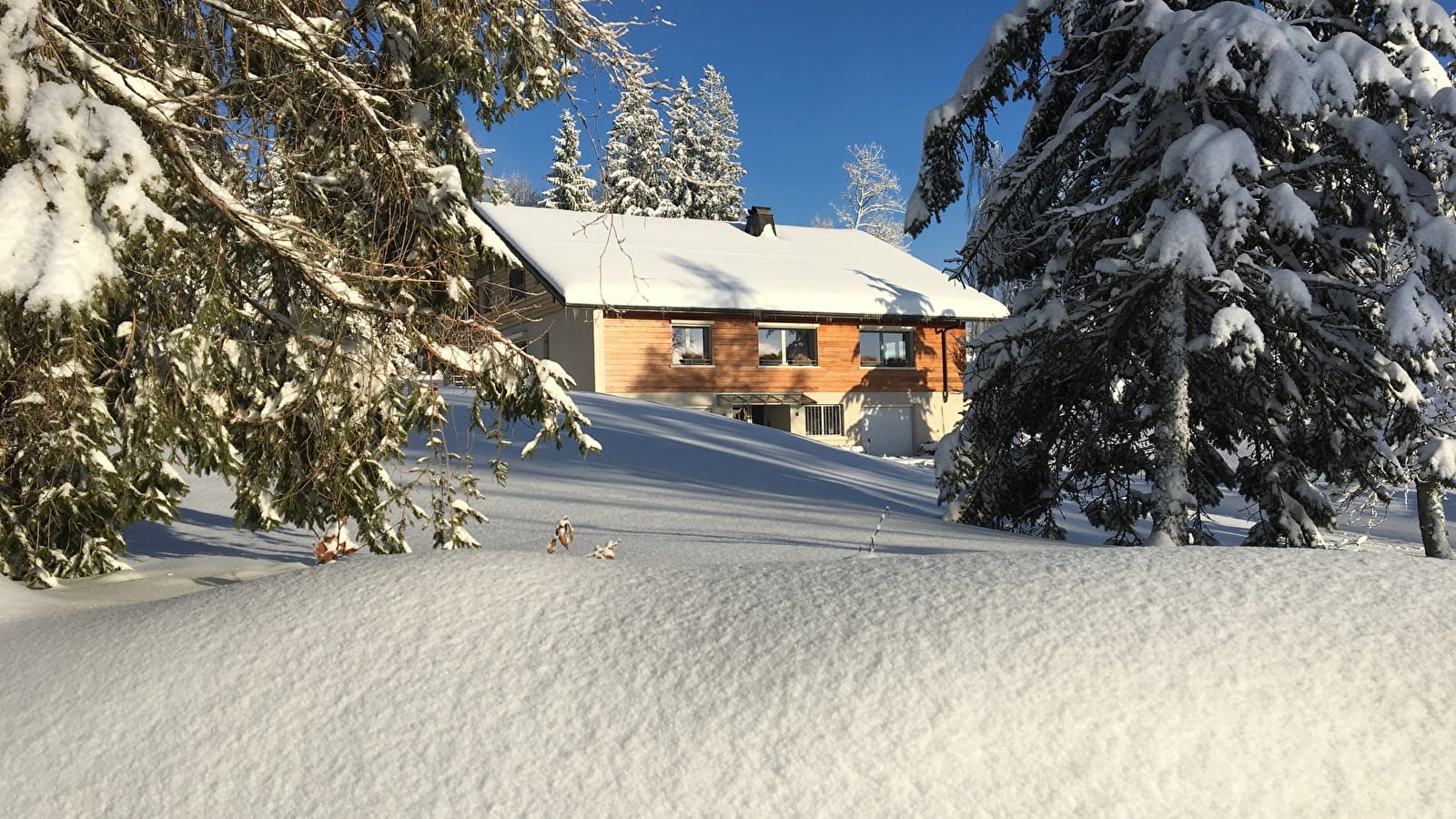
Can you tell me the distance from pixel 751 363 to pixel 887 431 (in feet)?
15.4

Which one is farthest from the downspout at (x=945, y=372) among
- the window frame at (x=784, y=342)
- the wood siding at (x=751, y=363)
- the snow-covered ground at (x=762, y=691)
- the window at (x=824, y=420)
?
the snow-covered ground at (x=762, y=691)

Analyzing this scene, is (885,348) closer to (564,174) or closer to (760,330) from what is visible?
(760,330)

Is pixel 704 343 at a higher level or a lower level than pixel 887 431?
higher

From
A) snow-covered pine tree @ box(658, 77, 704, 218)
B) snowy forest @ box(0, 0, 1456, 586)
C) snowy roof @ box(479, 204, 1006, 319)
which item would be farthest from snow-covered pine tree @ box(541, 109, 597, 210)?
snowy forest @ box(0, 0, 1456, 586)

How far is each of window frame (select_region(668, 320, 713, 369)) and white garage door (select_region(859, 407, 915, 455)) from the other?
504 cm

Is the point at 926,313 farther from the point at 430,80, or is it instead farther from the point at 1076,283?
the point at 430,80

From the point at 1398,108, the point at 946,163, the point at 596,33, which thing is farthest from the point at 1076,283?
the point at 596,33

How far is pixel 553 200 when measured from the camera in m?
47.3

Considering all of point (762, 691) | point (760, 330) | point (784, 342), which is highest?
point (760, 330)

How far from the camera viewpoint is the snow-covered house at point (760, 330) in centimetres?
2531

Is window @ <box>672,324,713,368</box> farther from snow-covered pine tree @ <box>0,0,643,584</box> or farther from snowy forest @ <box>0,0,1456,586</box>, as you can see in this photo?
snow-covered pine tree @ <box>0,0,643,584</box>

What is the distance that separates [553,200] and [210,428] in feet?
146

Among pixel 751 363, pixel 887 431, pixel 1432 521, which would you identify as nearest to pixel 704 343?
pixel 751 363

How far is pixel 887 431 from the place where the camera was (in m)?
28.0
